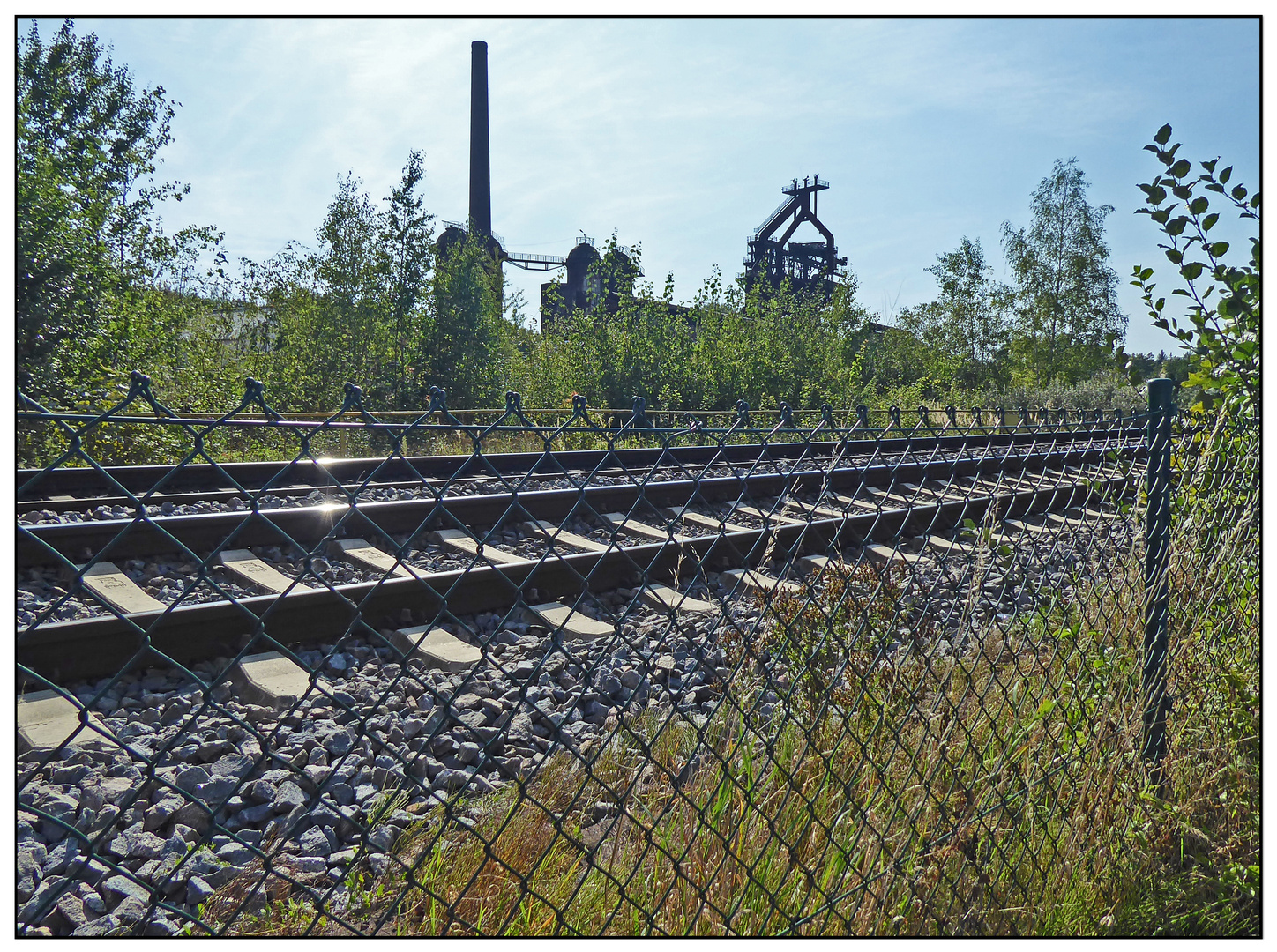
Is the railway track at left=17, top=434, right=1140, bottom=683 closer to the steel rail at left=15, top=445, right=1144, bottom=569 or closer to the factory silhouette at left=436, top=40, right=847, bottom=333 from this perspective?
the steel rail at left=15, top=445, right=1144, bottom=569

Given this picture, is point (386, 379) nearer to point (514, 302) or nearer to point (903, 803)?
point (514, 302)

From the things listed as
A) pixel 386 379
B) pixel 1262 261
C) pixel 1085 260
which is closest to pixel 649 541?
pixel 1262 261

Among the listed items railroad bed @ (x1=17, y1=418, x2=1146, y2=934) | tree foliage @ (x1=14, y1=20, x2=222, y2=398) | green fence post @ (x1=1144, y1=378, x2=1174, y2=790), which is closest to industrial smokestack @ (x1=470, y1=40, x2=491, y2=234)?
tree foliage @ (x1=14, y1=20, x2=222, y2=398)

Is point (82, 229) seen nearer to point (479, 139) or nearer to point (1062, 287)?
point (479, 139)

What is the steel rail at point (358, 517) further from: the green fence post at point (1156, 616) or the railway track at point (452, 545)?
the green fence post at point (1156, 616)

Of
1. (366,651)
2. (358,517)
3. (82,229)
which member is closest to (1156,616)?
(366,651)

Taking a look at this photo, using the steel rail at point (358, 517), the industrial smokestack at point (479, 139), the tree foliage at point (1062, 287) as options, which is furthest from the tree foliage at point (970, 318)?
the steel rail at point (358, 517)

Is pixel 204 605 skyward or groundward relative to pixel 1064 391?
groundward
